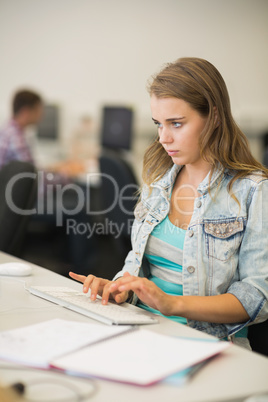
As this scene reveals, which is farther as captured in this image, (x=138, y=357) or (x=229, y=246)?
(x=229, y=246)

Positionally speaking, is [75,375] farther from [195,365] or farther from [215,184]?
[215,184]

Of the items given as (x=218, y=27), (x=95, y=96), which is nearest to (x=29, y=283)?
(x=95, y=96)

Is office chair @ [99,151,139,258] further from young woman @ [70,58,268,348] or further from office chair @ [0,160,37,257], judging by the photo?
young woman @ [70,58,268,348]

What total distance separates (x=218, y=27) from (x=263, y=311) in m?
4.84

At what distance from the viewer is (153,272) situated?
1.43 m

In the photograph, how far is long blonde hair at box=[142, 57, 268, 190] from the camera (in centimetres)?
132

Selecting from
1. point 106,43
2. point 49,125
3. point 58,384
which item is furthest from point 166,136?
point 106,43

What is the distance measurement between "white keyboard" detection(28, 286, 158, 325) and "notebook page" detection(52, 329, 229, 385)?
0.09 meters

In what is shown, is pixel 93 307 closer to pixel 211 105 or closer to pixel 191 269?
pixel 191 269

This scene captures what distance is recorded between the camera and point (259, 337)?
1284 millimetres

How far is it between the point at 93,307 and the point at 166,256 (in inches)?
12.7

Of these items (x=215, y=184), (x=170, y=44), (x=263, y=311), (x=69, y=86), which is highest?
(x=170, y=44)

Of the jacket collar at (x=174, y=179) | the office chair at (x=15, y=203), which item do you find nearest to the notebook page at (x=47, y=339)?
the jacket collar at (x=174, y=179)

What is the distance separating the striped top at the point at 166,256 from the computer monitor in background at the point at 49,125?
3.73 meters
